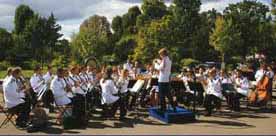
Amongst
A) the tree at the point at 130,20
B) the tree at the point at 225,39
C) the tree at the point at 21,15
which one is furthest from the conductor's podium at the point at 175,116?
the tree at the point at 130,20

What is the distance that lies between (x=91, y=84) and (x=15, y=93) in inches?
147

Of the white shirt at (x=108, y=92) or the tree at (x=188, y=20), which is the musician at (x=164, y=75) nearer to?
the white shirt at (x=108, y=92)

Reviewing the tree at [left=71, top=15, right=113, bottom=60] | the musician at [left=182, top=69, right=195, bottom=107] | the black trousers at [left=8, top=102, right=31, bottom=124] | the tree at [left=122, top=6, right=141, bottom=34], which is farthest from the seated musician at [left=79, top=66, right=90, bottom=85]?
the tree at [left=122, top=6, right=141, bottom=34]

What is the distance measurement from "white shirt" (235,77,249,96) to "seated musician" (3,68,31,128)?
796 centimetres

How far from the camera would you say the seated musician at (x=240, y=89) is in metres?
17.8

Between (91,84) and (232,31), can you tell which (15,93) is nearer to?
(91,84)

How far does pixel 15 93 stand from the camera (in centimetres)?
1320

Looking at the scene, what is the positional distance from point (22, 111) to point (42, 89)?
337 cm

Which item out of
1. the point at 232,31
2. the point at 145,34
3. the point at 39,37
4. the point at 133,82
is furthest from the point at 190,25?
the point at 133,82

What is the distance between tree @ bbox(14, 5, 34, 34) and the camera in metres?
65.3

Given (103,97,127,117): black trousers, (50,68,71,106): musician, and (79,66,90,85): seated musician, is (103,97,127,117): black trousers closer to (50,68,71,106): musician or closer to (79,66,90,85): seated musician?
(79,66,90,85): seated musician

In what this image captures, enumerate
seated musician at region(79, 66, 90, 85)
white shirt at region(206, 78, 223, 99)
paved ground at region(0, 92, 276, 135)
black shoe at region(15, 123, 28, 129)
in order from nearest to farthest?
paved ground at region(0, 92, 276, 135) < black shoe at region(15, 123, 28, 129) < seated musician at region(79, 66, 90, 85) < white shirt at region(206, 78, 223, 99)

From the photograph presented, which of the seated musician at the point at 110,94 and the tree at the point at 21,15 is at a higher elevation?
the tree at the point at 21,15

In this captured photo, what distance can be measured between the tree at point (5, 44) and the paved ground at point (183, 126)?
4225cm
